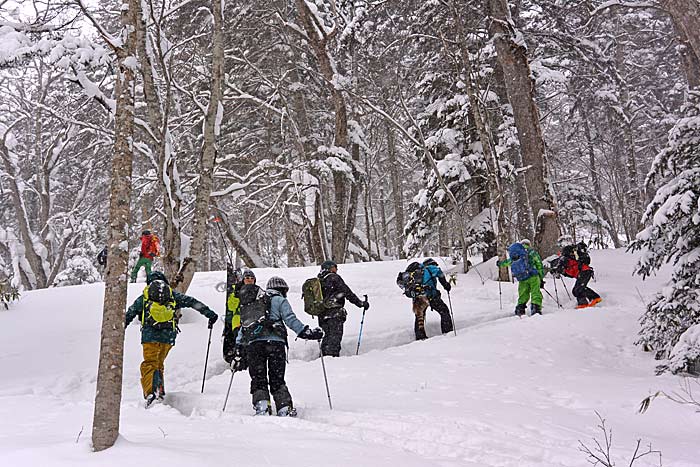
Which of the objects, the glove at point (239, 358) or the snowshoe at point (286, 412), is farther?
the glove at point (239, 358)

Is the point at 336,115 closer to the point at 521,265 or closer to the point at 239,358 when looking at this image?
the point at 521,265

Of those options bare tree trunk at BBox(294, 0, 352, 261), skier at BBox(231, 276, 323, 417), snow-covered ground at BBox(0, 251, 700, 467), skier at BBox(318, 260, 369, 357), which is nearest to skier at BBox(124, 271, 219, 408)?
snow-covered ground at BBox(0, 251, 700, 467)

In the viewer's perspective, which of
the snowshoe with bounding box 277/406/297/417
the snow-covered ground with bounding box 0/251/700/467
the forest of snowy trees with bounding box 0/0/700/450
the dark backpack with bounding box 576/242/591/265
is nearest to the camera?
the snow-covered ground with bounding box 0/251/700/467

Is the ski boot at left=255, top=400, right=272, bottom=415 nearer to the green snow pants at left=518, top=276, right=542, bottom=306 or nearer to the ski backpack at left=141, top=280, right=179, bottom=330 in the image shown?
the ski backpack at left=141, top=280, right=179, bottom=330

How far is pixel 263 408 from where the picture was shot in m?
6.19

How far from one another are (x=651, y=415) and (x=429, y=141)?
36.7ft

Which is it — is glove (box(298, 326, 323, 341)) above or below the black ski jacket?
below

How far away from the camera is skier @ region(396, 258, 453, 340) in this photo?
35.7 ft

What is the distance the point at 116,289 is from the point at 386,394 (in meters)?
4.00

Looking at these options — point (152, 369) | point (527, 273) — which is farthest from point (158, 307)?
point (527, 273)

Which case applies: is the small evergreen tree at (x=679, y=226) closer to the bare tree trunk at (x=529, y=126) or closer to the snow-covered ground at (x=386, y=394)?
the snow-covered ground at (x=386, y=394)

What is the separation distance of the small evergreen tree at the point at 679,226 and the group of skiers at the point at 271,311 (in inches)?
159

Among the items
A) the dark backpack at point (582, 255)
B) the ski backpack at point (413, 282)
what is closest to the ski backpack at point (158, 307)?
the ski backpack at point (413, 282)

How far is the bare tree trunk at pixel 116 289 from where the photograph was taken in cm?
400
